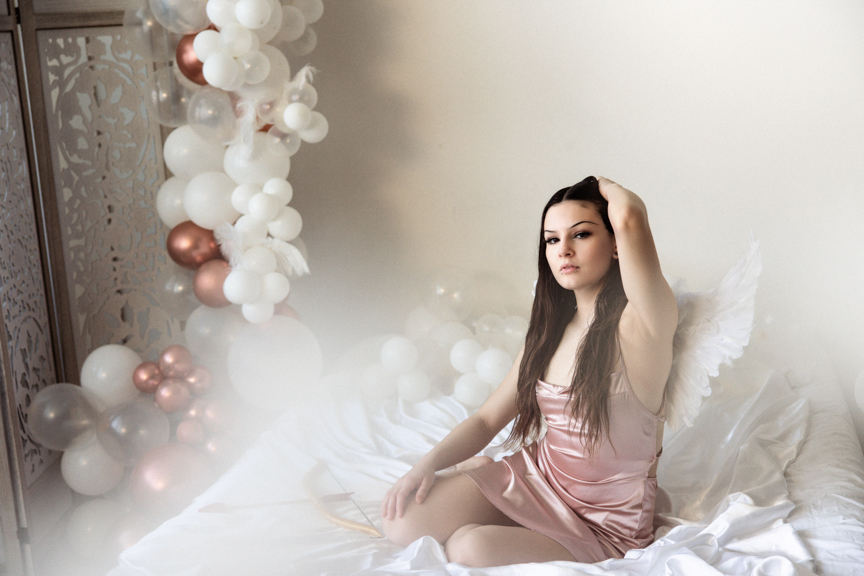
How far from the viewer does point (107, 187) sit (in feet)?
8.28

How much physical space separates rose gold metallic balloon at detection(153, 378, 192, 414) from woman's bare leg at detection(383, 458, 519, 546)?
3.82ft

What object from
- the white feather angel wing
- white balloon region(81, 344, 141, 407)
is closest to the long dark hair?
the white feather angel wing

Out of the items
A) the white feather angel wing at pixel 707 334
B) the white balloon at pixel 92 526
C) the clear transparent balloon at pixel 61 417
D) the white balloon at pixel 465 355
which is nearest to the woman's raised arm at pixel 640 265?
the white feather angel wing at pixel 707 334

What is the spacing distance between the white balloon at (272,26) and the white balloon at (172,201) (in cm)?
58

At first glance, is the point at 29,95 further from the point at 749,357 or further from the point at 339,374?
the point at 749,357

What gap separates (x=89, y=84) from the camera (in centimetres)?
248

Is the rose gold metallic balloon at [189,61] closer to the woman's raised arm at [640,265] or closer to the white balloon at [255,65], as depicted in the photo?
the white balloon at [255,65]

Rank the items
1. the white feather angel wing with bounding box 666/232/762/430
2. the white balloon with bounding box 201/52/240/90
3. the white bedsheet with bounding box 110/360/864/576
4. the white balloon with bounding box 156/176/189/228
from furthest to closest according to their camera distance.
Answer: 1. the white balloon with bounding box 156/176/189/228
2. the white balloon with bounding box 201/52/240/90
3. the white feather angel wing with bounding box 666/232/762/430
4. the white bedsheet with bounding box 110/360/864/576

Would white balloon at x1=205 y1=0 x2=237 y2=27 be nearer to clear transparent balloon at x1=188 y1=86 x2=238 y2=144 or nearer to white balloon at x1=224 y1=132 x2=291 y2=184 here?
clear transparent balloon at x1=188 y1=86 x2=238 y2=144

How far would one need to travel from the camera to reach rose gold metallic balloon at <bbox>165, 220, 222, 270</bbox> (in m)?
2.26

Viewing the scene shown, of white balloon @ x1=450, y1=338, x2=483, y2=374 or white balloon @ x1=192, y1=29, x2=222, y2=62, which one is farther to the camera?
white balloon @ x1=450, y1=338, x2=483, y2=374

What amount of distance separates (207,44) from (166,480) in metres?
1.34

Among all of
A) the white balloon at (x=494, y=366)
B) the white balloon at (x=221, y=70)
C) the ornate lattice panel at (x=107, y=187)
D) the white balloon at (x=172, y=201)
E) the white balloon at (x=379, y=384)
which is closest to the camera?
the white balloon at (x=221, y=70)

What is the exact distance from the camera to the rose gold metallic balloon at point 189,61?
2111mm
